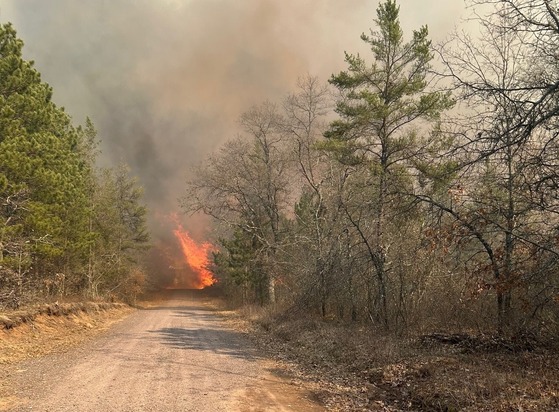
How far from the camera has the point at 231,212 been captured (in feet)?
101

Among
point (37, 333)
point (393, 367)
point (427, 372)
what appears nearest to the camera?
point (427, 372)

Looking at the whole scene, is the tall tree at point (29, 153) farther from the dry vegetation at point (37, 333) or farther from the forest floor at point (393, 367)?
the forest floor at point (393, 367)

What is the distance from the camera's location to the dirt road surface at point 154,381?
22.9 ft

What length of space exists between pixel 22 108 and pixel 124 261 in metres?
29.8

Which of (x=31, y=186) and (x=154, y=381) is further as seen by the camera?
(x=31, y=186)

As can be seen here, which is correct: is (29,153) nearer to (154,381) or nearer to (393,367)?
(154,381)

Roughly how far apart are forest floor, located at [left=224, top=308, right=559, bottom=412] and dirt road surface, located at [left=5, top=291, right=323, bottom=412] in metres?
0.95

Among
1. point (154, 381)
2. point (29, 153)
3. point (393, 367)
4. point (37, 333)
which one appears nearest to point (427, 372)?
point (393, 367)

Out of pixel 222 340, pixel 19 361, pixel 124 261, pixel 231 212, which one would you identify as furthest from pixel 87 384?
pixel 124 261

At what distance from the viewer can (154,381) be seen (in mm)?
8430

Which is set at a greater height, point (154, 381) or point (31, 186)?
point (31, 186)

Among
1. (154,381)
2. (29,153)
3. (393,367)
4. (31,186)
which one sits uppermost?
(29,153)

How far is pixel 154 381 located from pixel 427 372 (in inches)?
214

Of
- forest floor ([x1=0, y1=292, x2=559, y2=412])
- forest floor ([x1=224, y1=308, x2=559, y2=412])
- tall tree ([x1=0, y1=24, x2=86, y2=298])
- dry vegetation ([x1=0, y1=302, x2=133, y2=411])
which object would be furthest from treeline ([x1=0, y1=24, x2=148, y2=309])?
forest floor ([x1=224, y1=308, x2=559, y2=412])
